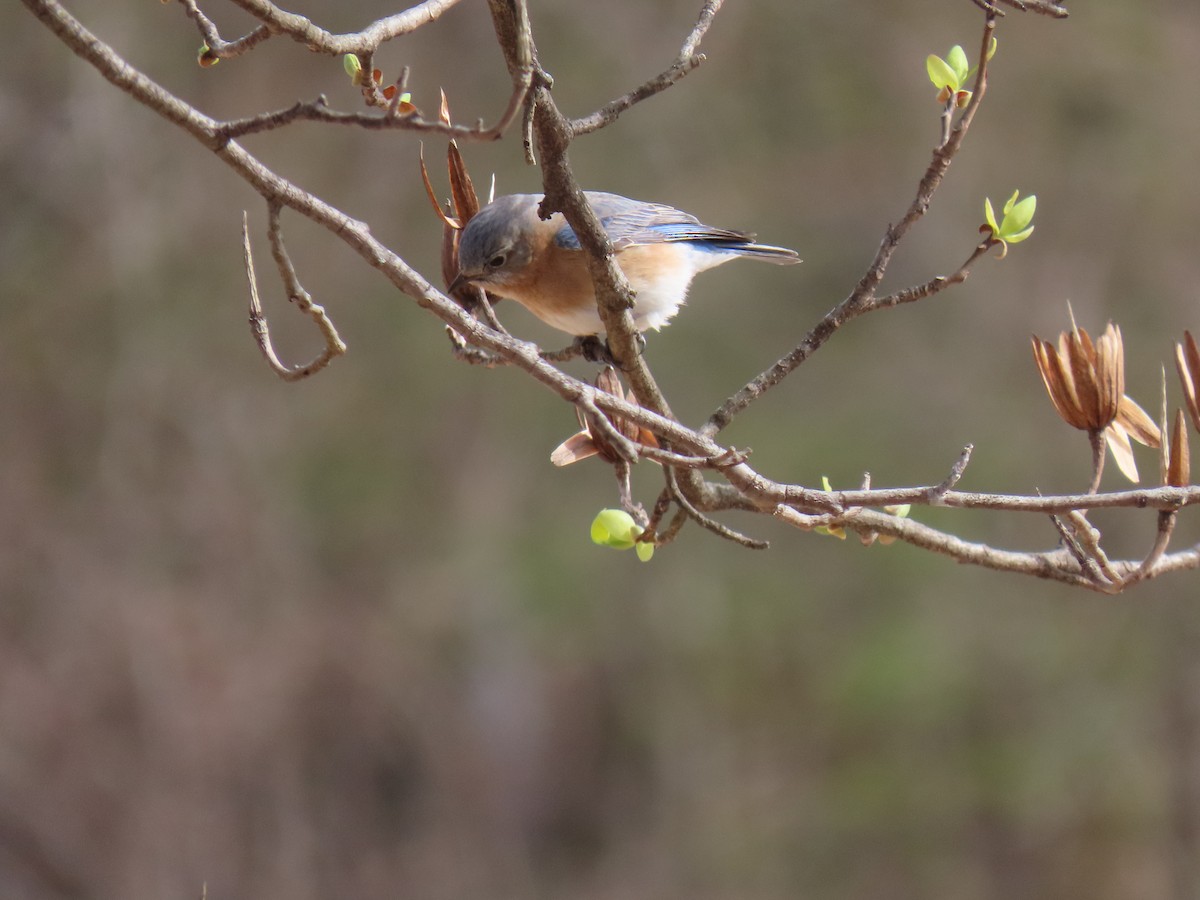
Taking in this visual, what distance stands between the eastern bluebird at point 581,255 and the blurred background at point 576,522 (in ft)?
11.4

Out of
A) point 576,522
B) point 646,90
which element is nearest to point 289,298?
point 646,90

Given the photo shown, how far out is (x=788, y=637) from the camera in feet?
25.5

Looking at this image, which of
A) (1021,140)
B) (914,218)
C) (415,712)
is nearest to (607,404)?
(914,218)

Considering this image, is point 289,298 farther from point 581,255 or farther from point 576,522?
point 576,522

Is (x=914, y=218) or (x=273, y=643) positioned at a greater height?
(x=914, y=218)

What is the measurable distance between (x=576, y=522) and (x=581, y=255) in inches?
187

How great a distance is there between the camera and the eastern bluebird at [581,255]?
2.75 metres

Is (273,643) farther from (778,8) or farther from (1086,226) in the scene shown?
(1086,226)

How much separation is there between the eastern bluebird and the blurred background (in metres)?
3.46

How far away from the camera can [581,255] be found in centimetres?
299

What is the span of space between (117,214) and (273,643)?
253 centimetres

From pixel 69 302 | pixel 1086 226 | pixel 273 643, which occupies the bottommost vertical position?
pixel 273 643

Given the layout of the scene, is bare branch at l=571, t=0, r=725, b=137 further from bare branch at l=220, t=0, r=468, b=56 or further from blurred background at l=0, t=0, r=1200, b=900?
blurred background at l=0, t=0, r=1200, b=900

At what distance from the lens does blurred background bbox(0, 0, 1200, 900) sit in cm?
652
